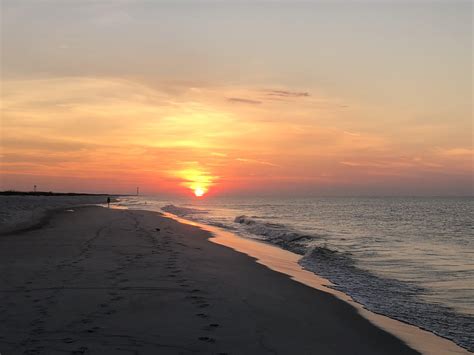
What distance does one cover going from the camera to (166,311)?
26.6ft

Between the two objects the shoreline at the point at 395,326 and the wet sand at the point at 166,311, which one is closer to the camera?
the wet sand at the point at 166,311

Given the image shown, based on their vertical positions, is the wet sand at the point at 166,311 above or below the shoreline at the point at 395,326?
above

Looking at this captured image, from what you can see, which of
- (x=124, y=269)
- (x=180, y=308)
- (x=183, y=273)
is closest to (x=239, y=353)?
(x=180, y=308)

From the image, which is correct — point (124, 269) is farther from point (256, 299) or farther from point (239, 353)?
point (239, 353)

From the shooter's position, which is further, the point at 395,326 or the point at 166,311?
the point at 395,326

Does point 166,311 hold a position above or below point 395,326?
above

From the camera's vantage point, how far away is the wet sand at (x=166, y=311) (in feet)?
21.1

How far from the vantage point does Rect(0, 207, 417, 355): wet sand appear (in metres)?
6.43

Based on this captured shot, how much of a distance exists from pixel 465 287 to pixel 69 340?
37.3ft

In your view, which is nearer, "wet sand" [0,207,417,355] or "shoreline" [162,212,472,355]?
"wet sand" [0,207,417,355]

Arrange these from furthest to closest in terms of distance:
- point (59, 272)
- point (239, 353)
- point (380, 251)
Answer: point (380, 251) → point (59, 272) → point (239, 353)

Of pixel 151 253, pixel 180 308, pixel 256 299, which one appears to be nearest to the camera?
pixel 180 308

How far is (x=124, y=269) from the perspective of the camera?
12.4 metres

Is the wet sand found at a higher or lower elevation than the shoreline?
higher
